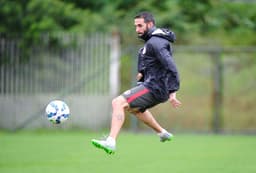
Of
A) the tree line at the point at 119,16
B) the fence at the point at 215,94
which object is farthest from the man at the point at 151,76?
the tree line at the point at 119,16

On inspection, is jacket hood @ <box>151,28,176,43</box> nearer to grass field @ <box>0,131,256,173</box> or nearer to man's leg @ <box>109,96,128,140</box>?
man's leg @ <box>109,96,128,140</box>

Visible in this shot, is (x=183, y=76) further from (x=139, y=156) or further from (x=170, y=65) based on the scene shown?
(x=170, y=65)

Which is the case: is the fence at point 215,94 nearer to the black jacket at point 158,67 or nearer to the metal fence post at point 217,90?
the metal fence post at point 217,90

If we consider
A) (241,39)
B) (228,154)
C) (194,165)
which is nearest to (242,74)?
(241,39)

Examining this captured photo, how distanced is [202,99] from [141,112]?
10522 mm

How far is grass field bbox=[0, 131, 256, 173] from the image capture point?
34.4 ft

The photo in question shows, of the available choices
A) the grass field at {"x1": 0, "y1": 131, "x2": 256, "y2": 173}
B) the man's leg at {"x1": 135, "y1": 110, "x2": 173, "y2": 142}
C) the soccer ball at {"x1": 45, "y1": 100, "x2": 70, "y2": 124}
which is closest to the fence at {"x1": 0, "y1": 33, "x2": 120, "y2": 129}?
the grass field at {"x1": 0, "y1": 131, "x2": 256, "y2": 173}

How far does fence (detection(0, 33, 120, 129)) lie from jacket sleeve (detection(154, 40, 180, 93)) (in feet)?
34.5

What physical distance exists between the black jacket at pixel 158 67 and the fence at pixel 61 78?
10.3m

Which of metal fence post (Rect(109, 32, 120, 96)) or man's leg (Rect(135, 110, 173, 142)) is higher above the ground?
man's leg (Rect(135, 110, 173, 142))

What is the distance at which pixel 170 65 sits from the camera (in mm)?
9961

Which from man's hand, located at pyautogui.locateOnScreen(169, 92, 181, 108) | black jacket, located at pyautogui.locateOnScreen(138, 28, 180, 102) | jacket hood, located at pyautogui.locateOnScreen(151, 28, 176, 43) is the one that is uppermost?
jacket hood, located at pyautogui.locateOnScreen(151, 28, 176, 43)

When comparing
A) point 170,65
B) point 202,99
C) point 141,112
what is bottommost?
point 202,99

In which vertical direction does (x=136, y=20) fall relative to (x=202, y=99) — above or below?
above
